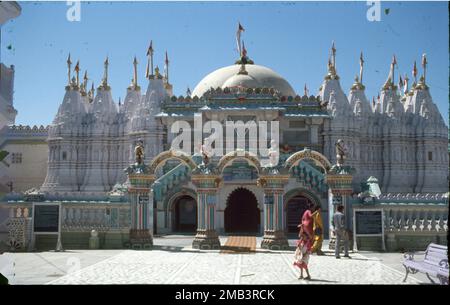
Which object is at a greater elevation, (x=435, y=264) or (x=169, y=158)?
(x=169, y=158)

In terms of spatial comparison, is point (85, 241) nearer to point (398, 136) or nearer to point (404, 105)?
point (398, 136)

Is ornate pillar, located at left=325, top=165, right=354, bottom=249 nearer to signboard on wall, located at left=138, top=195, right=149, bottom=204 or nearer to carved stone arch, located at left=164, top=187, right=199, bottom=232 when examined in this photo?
signboard on wall, located at left=138, top=195, right=149, bottom=204

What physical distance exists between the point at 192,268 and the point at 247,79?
26.5 meters

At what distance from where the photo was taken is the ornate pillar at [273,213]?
65.8ft

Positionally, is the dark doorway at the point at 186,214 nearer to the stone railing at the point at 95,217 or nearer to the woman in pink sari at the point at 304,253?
the stone railing at the point at 95,217

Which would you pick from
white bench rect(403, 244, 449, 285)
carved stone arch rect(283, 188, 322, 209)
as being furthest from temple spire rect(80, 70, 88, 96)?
white bench rect(403, 244, 449, 285)

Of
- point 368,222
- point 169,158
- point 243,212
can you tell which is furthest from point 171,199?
point 368,222

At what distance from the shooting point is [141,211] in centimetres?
2059

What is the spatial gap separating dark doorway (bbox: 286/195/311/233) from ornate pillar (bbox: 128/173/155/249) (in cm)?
1185

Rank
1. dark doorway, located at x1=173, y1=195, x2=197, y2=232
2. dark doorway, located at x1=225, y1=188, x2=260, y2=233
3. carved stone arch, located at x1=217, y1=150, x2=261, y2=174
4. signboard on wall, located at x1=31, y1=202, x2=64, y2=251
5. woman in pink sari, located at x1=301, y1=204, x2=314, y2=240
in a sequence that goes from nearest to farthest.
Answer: woman in pink sari, located at x1=301, y1=204, x2=314, y2=240
signboard on wall, located at x1=31, y1=202, x2=64, y2=251
carved stone arch, located at x1=217, y1=150, x2=261, y2=174
dark doorway, located at x1=225, y1=188, x2=260, y2=233
dark doorway, located at x1=173, y1=195, x2=197, y2=232

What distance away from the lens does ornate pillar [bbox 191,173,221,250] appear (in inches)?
795

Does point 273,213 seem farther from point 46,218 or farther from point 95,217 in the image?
point 46,218

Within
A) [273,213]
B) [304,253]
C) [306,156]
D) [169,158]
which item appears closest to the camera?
[304,253]
